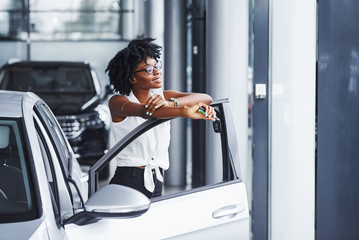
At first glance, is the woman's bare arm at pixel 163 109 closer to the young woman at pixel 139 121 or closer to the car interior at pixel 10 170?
the young woman at pixel 139 121

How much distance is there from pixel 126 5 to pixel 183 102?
48.8 feet

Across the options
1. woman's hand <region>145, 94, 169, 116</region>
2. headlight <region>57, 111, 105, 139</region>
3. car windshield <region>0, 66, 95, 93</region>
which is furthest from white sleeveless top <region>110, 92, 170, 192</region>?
car windshield <region>0, 66, 95, 93</region>

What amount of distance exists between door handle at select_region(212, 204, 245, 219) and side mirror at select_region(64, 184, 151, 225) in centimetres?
46

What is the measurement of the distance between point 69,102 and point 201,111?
5.73m

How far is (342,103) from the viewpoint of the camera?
4.93 m

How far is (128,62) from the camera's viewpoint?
10.5ft

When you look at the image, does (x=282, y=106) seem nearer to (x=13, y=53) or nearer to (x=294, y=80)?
(x=294, y=80)

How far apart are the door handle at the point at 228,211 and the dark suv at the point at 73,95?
528 cm

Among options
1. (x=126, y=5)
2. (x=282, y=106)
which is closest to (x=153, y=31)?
(x=282, y=106)

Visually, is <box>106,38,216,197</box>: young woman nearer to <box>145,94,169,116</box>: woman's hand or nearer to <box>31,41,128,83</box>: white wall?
<box>145,94,169,116</box>: woman's hand

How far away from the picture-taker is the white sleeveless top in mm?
3131

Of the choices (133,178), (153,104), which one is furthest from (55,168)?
(153,104)

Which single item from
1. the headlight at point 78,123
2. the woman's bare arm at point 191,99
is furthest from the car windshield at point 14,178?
the headlight at point 78,123

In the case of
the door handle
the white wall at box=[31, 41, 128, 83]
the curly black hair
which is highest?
the white wall at box=[31, 41, 128, 83]
